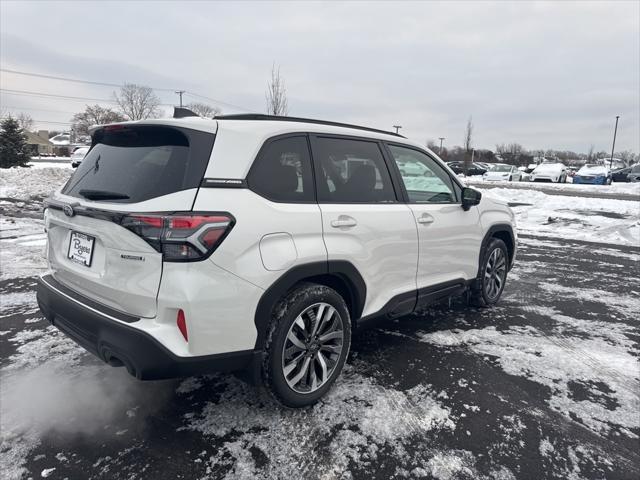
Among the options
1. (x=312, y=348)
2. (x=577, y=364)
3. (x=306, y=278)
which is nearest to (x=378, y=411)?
(x=312, y=348)

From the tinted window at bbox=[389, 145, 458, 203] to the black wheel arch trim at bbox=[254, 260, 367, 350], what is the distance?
1.04 meters

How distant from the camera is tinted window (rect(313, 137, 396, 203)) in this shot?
2.94 meters

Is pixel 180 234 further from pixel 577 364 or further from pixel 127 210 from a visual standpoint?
pixel 577 364

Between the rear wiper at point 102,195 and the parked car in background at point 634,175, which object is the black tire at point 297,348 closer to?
the rear wiper at point 102,195

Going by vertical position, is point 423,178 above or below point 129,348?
above

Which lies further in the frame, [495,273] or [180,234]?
[495,273]

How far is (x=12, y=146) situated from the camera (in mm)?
25781

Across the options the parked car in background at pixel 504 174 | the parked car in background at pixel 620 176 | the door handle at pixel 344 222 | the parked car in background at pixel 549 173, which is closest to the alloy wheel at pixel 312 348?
the door handle at pixel 344 222

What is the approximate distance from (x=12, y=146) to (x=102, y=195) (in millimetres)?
29450

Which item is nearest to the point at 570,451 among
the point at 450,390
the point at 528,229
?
the point at 450,390

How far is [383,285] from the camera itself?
10.7ft

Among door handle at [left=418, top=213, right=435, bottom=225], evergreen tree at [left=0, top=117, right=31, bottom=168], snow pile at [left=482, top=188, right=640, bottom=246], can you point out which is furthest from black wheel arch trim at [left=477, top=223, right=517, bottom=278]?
evergreen tree at [left=0, top=117, right=31, bottom=168]

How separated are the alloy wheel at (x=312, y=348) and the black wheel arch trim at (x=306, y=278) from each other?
0.66 feet

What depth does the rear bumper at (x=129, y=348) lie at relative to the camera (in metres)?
2.20
